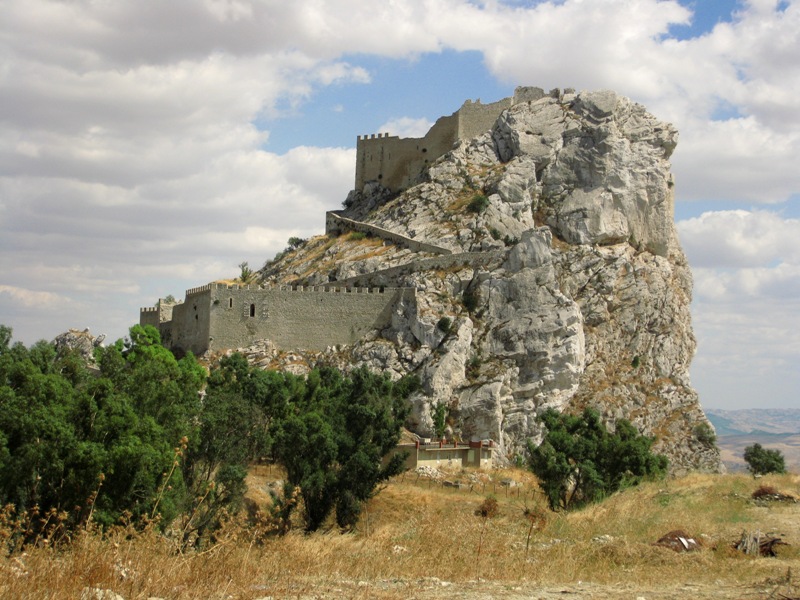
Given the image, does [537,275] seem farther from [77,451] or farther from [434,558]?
[434,558]

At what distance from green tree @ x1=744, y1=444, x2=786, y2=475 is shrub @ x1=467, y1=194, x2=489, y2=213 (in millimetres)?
26254

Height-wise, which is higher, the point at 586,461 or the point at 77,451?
the point at 77,451

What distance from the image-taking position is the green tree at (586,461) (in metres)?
29.0

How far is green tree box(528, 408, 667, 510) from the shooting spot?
29.0m

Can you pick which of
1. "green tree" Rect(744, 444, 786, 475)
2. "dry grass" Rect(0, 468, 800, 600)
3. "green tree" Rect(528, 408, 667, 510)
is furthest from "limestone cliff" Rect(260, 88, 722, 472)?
"dry grass" Rect(0, 468, 800, 600)

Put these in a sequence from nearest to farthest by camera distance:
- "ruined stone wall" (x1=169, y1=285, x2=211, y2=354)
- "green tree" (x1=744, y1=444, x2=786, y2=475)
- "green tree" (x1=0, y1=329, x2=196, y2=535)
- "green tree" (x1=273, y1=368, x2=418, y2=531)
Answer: "green tree" (x1=0, y1=329, x2=196, y2=535) → "green tree" (x1=273, y1=368, x2=418, y2=531) → "ruined stone wall" (x1=169, y1=285, x2=211, y2=354) → "green tree" (x1=744, y1=444, x2=786, y2=475)

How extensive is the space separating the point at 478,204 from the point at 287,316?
18489mm

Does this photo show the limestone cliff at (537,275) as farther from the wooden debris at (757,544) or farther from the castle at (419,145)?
the wooden debris at (757,544)

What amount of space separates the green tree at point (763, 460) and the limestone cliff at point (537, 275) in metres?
6.82

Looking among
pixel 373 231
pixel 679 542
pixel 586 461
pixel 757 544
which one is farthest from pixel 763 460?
pixel 679 542

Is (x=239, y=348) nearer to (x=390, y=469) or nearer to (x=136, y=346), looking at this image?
(x=136, y=346)

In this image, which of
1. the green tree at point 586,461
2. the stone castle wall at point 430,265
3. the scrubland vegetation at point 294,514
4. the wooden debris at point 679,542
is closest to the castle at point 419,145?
the stone castle wall at point 430,265

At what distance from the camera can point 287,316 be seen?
52750 mm

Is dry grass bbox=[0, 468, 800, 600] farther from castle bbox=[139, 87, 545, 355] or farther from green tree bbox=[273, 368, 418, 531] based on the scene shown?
castle bbox=[139, 87, 545, 355]
